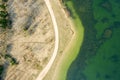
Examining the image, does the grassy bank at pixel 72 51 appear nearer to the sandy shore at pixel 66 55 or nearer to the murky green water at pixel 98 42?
the sandy shore at pixel 66 55

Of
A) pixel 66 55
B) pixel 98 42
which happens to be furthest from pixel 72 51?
pixel 98 42

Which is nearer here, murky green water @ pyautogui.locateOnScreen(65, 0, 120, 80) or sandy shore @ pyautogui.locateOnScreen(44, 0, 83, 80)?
murky green water @ pyautogui.locateOnScreen(65, 0, 120, 80)

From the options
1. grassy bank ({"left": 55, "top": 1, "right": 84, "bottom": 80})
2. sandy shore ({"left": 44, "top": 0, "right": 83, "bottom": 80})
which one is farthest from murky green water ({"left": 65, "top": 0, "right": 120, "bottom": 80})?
sandy shore ({"left": 44, "top": 0, "right": 83, "bottom": 80})

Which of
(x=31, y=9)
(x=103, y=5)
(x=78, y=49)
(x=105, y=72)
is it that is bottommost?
(x=105, y=72)

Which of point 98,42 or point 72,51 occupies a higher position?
point 72,51

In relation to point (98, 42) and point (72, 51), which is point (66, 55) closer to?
point (72, 51)

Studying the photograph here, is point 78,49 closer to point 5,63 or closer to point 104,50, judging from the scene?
point 104,50

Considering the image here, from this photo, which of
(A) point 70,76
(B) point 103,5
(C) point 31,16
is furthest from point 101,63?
(C) point 31,16

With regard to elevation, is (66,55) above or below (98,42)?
above

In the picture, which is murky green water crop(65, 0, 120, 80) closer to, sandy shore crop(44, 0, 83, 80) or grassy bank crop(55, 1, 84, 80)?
grassy bank crop(55, 1, 84, 80)
